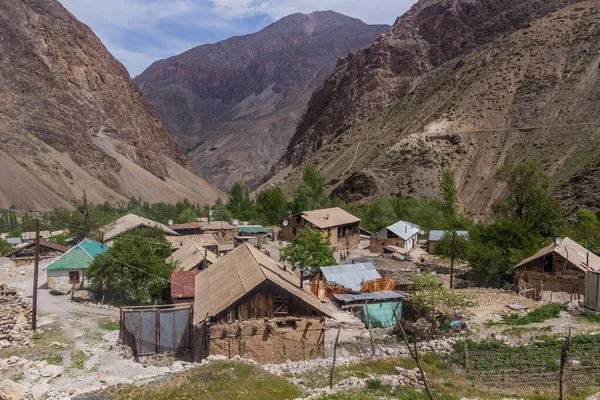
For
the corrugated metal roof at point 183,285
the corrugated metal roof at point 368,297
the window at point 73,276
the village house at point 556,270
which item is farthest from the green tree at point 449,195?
the window at point 73,276

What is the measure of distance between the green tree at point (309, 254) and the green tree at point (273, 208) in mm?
42765

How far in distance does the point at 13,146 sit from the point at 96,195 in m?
20.4

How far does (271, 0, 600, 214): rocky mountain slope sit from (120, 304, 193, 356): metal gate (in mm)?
55727

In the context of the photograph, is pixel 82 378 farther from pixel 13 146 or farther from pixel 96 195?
pixel 13 146

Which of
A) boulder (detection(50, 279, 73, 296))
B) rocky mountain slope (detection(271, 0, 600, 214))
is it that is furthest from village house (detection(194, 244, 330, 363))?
rocky mountain slope (detection(271, 0, 600, 214))

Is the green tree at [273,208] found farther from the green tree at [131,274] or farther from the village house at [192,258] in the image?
the green tree at [131,274]

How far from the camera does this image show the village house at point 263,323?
18.5 meters

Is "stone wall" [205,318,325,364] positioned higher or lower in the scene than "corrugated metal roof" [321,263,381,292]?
lower

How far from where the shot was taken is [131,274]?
27047 mm

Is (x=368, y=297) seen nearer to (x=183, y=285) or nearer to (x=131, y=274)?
(x=183, y=285)

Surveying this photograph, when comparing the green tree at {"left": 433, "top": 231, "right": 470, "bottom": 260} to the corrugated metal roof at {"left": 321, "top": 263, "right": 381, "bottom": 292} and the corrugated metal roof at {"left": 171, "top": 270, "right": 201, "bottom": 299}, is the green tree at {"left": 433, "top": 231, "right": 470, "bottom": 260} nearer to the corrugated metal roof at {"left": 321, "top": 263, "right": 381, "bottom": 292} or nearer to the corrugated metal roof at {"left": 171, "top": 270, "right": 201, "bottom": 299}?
the corrugated metal roof at {"left": 321, "top": 263, "right": 381, "bottom": 292}

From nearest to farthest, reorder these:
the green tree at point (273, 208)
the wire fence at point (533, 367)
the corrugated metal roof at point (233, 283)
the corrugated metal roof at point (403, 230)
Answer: the wire fence at point (533, 367), the corrugated metal roof at point (233, 283), the corrugated metal roof at point (403, 230), the green tree at point (273, 208)

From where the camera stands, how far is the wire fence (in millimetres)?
14641

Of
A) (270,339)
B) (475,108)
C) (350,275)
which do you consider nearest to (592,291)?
(350,275)
